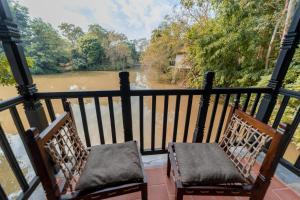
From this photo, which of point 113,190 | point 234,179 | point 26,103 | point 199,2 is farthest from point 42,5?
point 199,2

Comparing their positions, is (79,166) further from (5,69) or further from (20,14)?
(20,14)

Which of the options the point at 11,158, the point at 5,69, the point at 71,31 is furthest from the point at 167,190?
the point at 71,31

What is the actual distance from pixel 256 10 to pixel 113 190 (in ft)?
23.1

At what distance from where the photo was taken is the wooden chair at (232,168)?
97 centimetres

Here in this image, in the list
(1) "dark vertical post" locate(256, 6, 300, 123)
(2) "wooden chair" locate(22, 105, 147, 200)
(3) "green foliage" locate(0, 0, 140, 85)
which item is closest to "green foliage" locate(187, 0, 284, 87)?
(1) "dark vertical post" locate(256, 6, 300, 123)

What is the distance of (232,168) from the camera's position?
1.12 meters

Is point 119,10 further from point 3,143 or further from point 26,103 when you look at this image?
point 3,143

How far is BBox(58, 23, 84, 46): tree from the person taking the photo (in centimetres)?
1469

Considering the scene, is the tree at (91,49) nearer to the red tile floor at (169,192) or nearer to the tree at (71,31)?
the tree at (71,31)

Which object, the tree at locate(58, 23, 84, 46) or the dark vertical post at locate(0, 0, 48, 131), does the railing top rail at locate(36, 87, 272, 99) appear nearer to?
the dark vertical post at locate(0, 0, 48, 131)

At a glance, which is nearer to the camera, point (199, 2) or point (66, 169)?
point (66, 169)

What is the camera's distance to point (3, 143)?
1117 millimetres

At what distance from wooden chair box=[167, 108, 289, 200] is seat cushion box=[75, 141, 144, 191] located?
0.33 metres

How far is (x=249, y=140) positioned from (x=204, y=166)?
1.56ft
